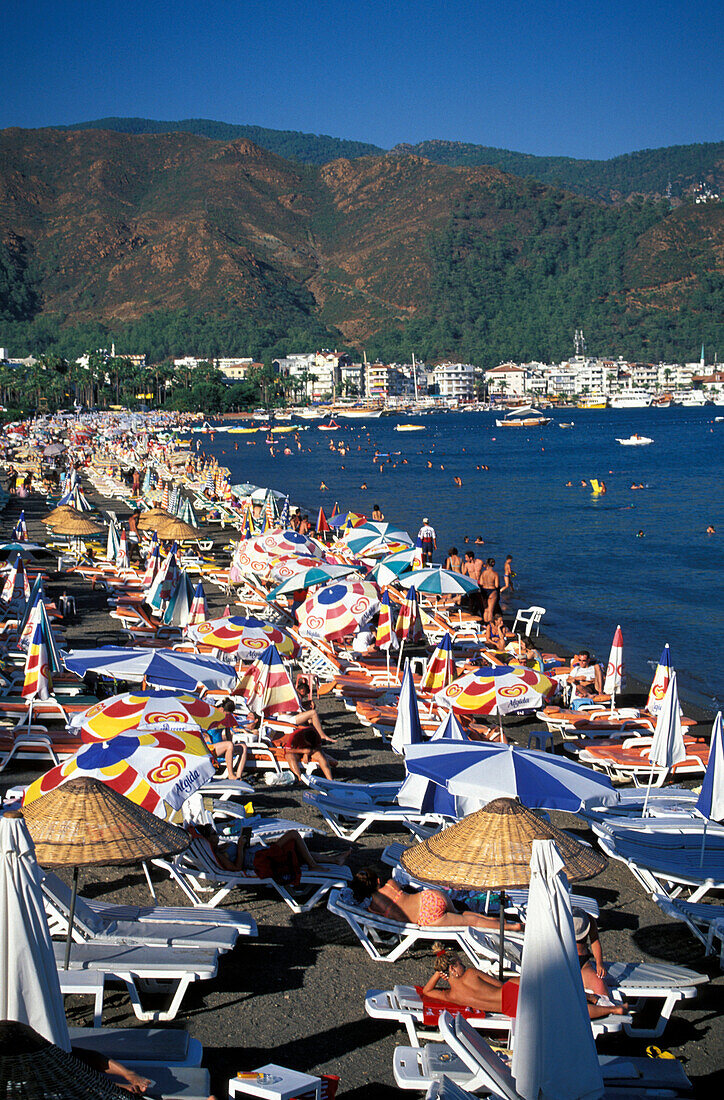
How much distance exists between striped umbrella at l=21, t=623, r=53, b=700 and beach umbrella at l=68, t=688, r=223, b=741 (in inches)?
86.4

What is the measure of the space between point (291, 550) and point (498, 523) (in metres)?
22.1

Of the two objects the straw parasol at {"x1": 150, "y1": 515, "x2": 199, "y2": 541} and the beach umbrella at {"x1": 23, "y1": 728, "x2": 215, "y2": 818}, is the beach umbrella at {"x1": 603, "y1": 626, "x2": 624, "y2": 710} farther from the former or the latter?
the straw parasol at {"x1": 150, "y1": 515, "x2": 199, "y2": 541}

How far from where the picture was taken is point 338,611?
1257 centimetres

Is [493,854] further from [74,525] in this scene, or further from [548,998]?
[74,525]

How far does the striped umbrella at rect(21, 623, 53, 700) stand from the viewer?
9.39 meters

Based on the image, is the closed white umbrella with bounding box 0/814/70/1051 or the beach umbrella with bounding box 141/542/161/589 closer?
the closed white umbrella with bounding box 0/814/70/1051

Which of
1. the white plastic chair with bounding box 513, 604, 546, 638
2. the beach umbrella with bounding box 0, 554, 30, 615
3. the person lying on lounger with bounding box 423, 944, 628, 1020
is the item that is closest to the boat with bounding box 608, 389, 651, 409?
the white plastic chair with bounding box 513, 604, 546, 638

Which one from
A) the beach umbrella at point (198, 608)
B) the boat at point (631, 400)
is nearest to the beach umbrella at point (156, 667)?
the beach umbrella at point (198, 608)

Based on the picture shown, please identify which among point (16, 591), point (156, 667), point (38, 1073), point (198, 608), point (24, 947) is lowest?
point (16, 591)

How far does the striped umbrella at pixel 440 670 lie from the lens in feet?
34.9

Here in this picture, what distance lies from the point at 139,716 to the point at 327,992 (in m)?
2.57

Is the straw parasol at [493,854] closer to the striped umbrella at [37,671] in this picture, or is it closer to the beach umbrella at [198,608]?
the striped umbrella at [37,671]

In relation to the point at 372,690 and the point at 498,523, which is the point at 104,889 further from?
the point at 498,523

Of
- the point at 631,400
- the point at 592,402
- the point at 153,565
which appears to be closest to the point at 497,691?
the point at 153,565
